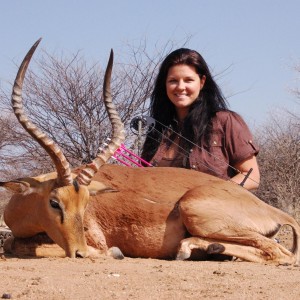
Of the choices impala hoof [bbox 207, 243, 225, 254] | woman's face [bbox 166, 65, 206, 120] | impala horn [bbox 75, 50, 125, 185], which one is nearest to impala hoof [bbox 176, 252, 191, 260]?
impala hoof [bbox 207, 243, 225, 254]

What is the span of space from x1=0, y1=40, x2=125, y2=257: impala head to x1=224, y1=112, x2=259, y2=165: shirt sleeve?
1279 millimetres

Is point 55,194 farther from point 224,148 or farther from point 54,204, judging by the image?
point 224,148

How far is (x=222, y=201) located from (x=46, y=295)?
2.82m

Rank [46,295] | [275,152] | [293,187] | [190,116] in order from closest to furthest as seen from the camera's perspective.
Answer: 1. [46,295]
2. [190,116]
3. [293,187]
4. [275,152]

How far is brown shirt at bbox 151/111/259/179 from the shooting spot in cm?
800

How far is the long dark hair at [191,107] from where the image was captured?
815 centimetres

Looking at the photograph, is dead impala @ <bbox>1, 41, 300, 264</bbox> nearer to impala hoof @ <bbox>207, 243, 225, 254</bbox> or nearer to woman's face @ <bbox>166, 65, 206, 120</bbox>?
impala hoof @ <bbox>207, 243, 225, 254</bbox>

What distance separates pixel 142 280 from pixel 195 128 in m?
3.18

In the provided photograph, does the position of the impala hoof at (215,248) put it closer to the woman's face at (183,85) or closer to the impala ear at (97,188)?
the impala ear at (97,188)

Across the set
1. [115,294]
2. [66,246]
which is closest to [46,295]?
[115,294]

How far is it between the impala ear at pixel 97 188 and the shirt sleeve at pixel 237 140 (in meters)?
1.50

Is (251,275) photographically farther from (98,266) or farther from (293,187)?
(293,187)

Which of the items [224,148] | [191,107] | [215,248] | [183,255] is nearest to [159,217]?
[183,255]

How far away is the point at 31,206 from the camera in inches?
282
